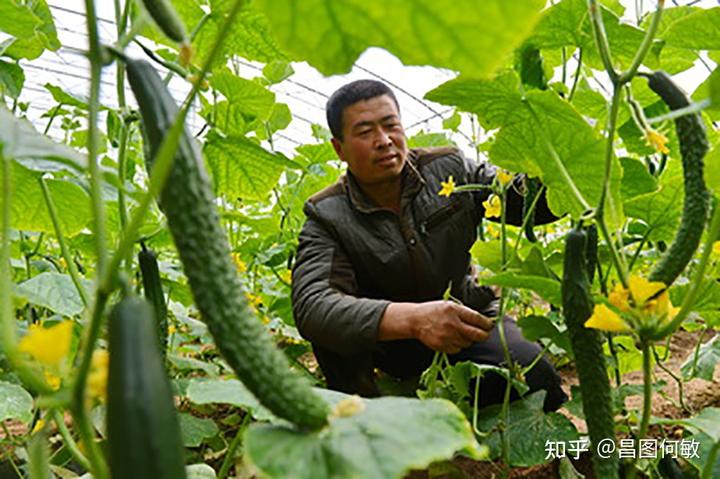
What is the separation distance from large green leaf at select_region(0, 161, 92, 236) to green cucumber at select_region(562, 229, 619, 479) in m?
1.01

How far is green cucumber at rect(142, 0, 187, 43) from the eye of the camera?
0.69 metres

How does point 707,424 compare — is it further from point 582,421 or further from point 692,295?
point 582,421

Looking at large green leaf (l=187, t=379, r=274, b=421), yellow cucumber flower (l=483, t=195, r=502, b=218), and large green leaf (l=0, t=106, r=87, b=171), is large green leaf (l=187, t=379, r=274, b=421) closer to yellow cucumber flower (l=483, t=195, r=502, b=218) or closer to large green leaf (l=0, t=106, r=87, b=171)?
large green leaf (l=0, t=106, r=87, b=171)

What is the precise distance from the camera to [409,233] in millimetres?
2617

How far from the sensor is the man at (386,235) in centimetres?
258

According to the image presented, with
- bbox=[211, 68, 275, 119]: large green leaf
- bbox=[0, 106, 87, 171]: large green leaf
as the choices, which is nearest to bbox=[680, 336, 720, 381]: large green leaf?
bbox=[211, 68, 275, 119]: large green leaf

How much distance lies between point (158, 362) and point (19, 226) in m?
1.13

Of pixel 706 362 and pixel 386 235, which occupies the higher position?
pixel 386 235

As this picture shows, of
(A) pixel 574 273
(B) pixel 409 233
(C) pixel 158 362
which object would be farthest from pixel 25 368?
(B) pixel 409 233

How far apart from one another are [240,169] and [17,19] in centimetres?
58

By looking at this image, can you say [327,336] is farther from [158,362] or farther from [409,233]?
[158,362]

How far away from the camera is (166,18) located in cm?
70

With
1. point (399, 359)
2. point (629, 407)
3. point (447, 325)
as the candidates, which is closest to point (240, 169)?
point (447, 325)

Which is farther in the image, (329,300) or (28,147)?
(329,300)
